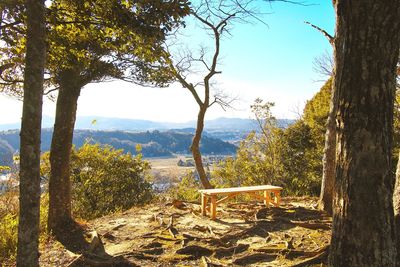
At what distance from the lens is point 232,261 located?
5.30 m

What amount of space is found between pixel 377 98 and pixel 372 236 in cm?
118

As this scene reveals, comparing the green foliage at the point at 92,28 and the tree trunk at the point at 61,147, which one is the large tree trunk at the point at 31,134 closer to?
the green foliage at the point at 92,28

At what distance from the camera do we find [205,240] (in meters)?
6.20

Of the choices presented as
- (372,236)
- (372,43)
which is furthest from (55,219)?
(372,43)

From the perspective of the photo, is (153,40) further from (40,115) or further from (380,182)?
(380,182)

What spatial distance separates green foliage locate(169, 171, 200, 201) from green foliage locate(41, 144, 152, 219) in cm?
152

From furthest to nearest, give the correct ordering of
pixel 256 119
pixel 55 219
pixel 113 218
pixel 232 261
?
1. pixel 256 119
2. pixel 113 218
3. pixel 55 219
4. pixel 232 261

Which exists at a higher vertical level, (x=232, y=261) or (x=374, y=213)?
(x=374, y=213)

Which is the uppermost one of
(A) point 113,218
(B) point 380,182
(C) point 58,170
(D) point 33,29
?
(D) point 33,29

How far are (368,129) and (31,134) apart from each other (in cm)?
346

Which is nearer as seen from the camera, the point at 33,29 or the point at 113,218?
the point at 33,29

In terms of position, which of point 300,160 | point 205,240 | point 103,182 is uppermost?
point 300,160

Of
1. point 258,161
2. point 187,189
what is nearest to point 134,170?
point 187,189

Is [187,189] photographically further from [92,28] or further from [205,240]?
[92,28]
